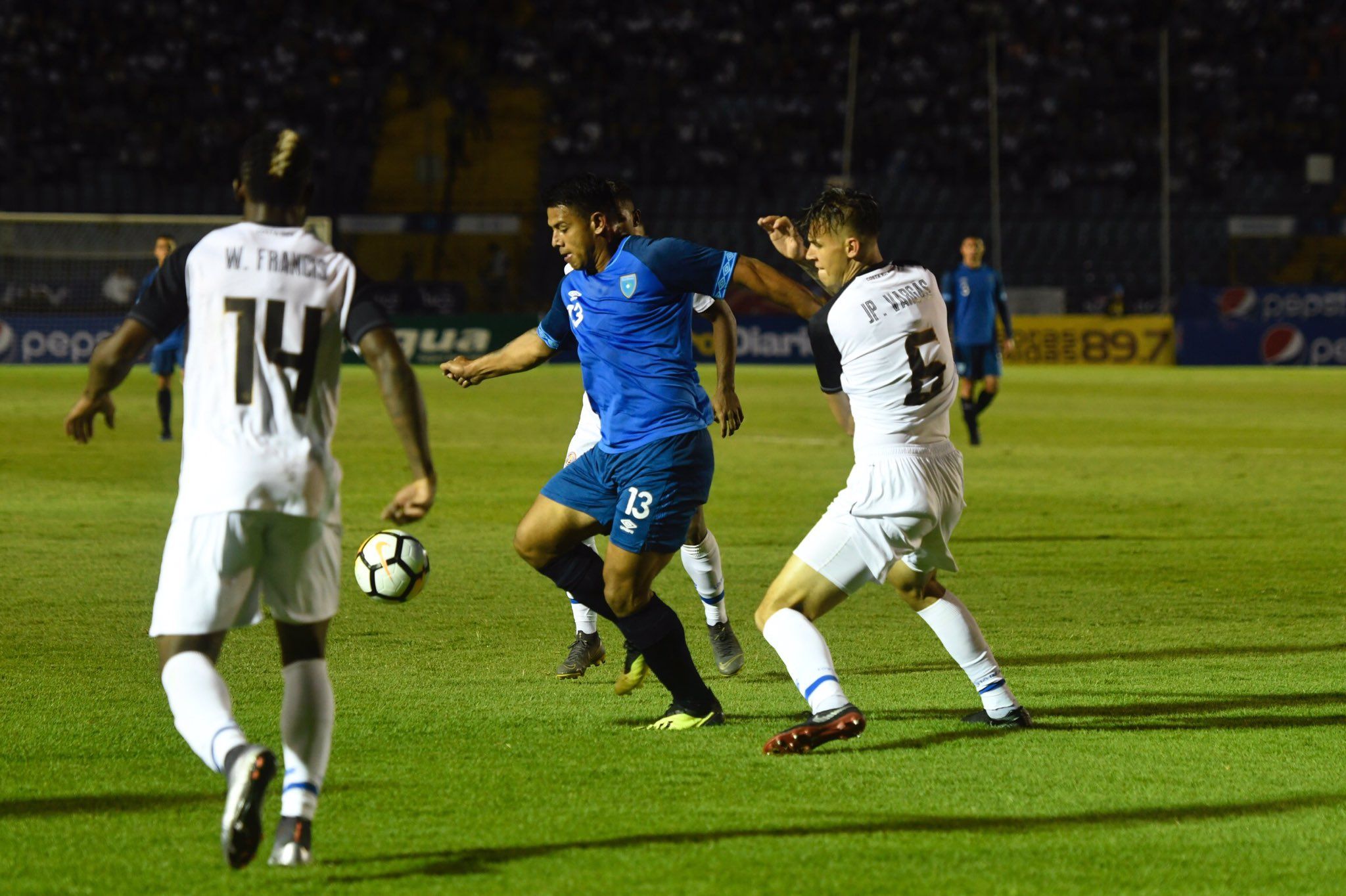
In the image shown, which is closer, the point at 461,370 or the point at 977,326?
the point at 461,370

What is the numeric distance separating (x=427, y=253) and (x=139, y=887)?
108 feet

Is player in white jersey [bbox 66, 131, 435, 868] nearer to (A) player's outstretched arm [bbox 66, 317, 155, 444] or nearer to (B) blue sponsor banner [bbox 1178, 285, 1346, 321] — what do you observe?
(A) player's outstretched arm [bbox 66, 317, 155, 444]

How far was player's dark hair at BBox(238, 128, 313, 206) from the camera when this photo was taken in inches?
158

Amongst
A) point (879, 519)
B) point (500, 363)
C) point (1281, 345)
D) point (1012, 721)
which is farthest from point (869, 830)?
point (1281, 345)

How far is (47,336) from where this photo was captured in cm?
3098

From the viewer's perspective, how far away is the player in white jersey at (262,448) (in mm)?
3928

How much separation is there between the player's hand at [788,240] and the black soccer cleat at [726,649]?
78.1 inches

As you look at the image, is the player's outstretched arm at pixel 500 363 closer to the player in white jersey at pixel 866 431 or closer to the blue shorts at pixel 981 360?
the player in white jersey at pixel 866 431

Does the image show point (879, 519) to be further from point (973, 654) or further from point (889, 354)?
point (973, 654)

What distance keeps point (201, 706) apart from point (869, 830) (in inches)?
72.1

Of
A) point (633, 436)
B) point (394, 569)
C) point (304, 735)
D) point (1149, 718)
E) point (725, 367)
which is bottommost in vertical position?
point (1149, 718)

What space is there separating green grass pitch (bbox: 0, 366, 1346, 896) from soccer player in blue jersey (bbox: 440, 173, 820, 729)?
0.42m

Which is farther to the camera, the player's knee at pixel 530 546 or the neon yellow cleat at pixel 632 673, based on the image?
the neon yellow cleat at pixel 632 673

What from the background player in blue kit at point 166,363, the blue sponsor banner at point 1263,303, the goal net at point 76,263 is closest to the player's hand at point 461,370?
the background player in blue kit at point 166,363
